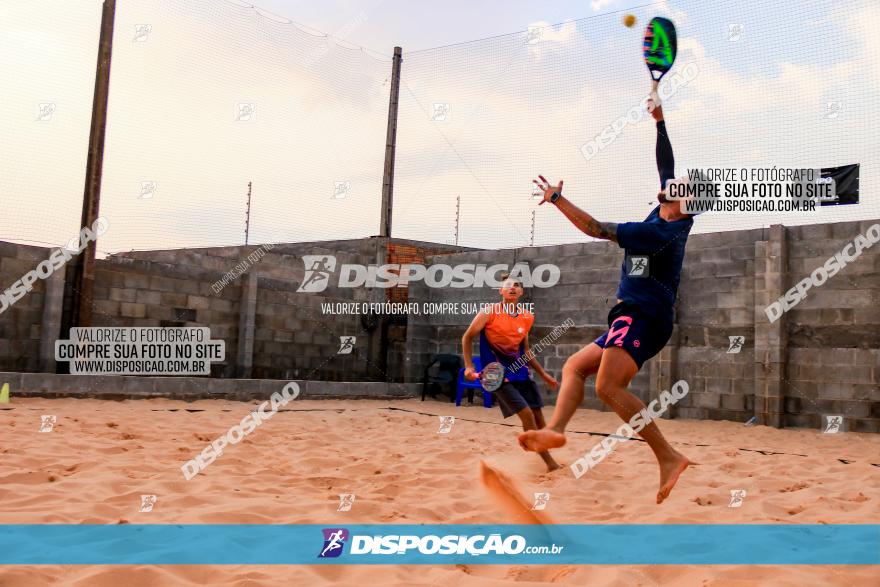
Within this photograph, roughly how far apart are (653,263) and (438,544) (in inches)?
Result: 70.9

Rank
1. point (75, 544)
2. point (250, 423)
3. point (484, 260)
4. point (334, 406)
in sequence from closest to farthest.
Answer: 1. point (75, 544)
2. point (250, 423)
3. point (334, 406)
4. point (484, 260)

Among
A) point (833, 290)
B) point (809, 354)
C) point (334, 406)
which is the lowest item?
point (334, 406)

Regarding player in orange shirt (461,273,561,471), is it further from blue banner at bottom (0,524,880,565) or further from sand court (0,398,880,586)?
blue banner at bottom (0,524,880,565)

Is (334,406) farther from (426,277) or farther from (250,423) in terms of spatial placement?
(426,277)

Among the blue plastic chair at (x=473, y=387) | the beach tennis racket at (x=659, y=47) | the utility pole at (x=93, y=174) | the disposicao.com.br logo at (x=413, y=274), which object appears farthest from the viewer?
the disposicao.com.br logo at (x=413, y=274)

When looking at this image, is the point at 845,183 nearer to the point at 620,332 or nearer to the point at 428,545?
the point at 620,332

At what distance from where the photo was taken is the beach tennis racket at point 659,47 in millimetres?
3914

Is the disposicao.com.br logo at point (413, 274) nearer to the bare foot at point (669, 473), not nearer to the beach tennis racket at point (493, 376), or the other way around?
the beach tennis racket at point (493, 376)

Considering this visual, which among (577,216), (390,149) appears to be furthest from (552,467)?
(390,149)

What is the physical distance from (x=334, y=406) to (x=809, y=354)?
6.77 meters

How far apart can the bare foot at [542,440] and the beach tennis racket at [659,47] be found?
2096 millimetres

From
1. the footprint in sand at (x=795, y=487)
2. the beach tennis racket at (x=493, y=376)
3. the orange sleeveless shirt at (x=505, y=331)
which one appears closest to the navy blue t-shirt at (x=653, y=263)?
the footprint in sand at (x=795, y=487)

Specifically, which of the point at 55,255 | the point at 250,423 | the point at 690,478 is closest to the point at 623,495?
the point at 690,478

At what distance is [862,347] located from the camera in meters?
8.62
